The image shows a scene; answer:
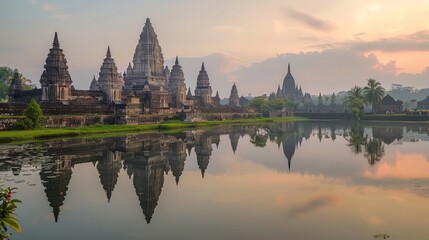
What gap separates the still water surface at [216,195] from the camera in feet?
37.7

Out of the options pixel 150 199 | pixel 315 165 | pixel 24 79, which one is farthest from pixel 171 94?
pixel 150 199

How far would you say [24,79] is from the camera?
105 metres

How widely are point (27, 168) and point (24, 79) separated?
9443 cm

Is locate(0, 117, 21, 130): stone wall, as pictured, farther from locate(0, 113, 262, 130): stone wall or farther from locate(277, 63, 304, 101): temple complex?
locate(277, 63, 304, 101): temple complex

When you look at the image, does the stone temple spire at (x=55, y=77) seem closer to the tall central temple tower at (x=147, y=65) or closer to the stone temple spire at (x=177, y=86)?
the tall central temple tower at (x=147, y=65)

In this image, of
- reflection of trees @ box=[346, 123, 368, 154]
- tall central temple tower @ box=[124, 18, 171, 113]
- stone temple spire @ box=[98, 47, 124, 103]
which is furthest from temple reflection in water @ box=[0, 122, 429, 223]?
tall central temple tower @ box=[124, 18, 171, 113]

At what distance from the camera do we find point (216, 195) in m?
15.9

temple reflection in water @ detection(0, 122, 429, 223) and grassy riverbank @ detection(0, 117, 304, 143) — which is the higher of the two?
grassy riverbank @ detection(0, 117, 304, 143)

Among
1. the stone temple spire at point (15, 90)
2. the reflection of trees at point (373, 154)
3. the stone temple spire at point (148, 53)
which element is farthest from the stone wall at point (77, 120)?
the reflection of trees at point (373, 154)

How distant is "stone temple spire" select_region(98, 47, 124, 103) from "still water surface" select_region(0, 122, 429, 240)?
4019 cm

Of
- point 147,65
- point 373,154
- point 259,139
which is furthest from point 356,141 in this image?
point 147,65

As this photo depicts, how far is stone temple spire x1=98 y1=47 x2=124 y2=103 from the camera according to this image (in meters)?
67.9

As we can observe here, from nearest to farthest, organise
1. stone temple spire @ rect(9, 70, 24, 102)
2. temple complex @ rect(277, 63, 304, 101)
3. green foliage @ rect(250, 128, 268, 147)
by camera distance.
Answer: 1. green foliage @ rect(250, 128, 268, 147)
2. stone temple spire @ rect(9, 70, 24, 102)
3. temple complex @ rect(277, 63, 304, 101)

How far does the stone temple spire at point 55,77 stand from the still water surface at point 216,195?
33.9 m
